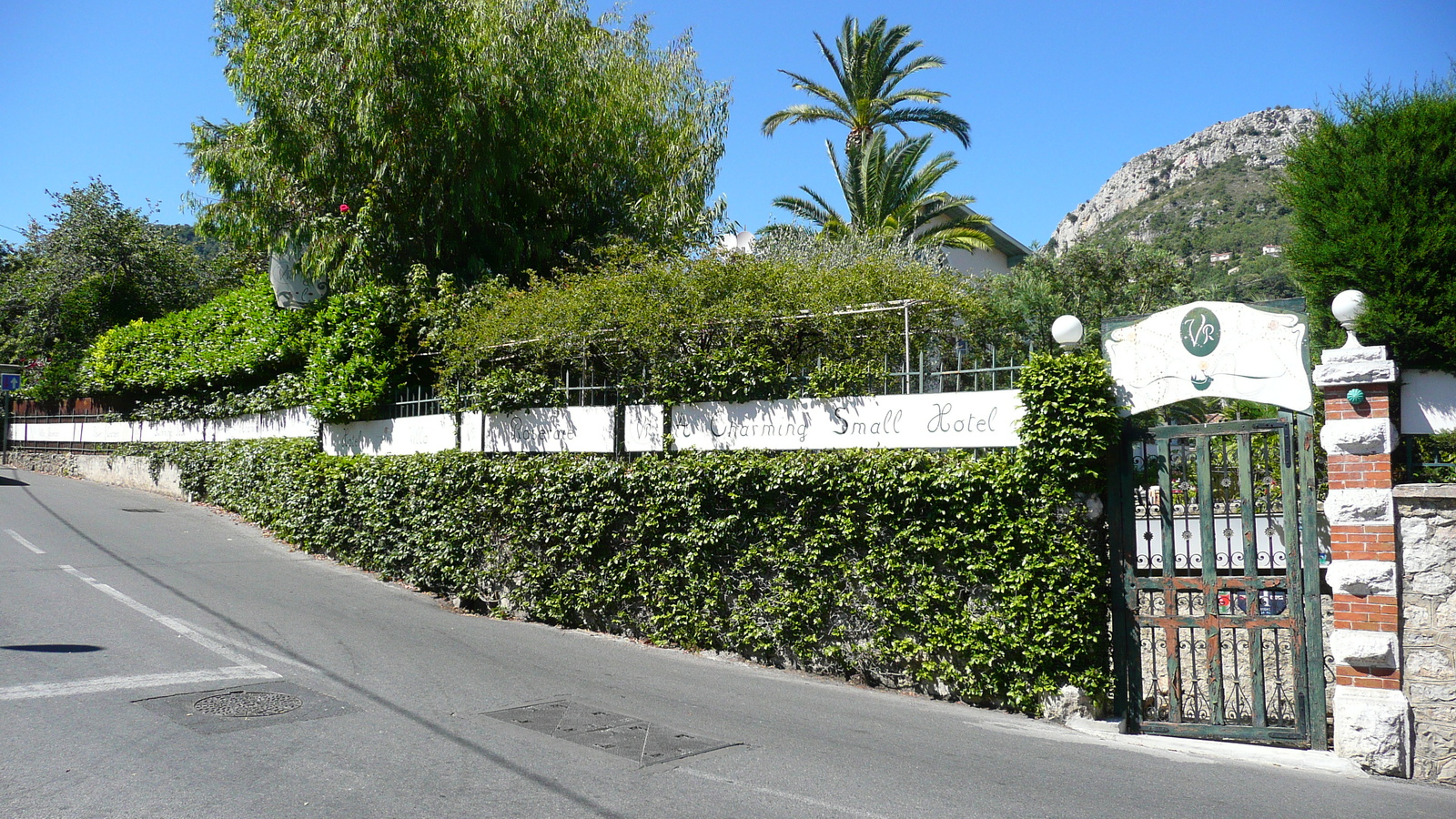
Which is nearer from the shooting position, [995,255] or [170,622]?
[170,622]

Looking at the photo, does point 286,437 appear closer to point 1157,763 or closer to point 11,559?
point 11,559

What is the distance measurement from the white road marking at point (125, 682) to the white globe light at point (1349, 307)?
27.2 feet

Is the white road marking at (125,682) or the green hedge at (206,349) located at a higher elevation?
the green hedge at (206,349)

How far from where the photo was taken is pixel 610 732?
6211 mm

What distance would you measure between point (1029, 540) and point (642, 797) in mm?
3735

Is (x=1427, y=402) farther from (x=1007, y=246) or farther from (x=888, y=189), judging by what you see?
(x=1007, y=246)

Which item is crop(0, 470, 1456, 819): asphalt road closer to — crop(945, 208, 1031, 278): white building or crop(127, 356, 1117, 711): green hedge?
crop(127, 356, 1117, 711): green hedge

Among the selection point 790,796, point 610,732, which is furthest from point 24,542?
point 790,796

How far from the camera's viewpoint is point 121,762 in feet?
16.7

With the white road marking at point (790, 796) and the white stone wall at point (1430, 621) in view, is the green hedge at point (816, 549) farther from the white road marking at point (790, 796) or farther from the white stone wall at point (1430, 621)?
the white road marking at point (790, 796)

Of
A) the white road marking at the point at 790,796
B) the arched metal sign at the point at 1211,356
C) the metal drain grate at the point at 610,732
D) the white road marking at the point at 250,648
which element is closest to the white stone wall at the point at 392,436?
the white road marking at the point at 250,648

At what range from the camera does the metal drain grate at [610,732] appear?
581 cm

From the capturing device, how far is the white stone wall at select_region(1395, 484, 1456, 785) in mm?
5930

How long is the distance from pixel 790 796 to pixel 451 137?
38.0 feet
